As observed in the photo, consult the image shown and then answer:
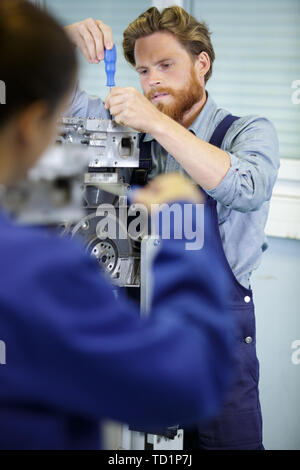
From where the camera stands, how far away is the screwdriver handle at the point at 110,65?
1275 mm

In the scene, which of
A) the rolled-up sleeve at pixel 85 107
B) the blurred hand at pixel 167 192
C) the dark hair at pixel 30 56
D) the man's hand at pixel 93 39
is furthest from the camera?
the rolled-up sleeve at pixel 85 107

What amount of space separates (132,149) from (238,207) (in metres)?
0.24

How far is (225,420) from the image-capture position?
1.35m

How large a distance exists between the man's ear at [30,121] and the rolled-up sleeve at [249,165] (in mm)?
683

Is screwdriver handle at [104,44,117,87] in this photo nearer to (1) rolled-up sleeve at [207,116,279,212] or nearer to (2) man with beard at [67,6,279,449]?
(2) man with beard at [67,6,279,449]

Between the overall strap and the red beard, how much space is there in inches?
4.6

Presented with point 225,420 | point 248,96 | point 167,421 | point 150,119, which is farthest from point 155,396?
point 248,96

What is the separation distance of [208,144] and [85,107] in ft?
1.23

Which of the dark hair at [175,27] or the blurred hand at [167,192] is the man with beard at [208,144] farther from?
the blurred hand at [167,192]

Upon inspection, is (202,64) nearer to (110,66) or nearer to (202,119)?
(202,119)

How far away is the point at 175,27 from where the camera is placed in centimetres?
152

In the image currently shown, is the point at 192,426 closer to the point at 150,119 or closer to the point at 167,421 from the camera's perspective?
the point at 150,119

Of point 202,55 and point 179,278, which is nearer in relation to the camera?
point 179,278

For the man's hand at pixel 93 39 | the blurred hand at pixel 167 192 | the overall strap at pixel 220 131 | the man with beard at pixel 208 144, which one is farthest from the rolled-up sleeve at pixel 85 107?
the blurred hand at pixel 167 192
